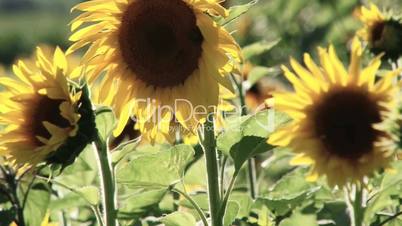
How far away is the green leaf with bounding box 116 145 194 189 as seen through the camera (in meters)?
1.54

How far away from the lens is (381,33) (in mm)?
1886

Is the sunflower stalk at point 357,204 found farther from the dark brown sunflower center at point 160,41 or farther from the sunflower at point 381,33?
the sunflower at point 381,33

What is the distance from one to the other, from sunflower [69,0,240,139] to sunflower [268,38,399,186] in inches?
11.3

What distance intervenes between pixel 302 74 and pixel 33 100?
557 millimetres

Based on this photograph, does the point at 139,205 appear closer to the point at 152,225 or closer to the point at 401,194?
the point at 152,225

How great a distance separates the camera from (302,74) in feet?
4.25

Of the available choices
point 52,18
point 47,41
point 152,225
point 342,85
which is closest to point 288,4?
point 152,225

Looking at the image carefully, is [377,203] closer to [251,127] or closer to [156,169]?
[251,127]

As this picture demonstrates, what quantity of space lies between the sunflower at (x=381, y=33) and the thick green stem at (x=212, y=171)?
48 cm

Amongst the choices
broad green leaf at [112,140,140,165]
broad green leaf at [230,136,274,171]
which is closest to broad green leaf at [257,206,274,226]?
broad green leaf at [230,136,274,171]

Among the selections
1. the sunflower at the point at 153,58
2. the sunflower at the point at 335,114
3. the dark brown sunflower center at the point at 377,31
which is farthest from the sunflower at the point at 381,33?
the sunflower at the point at 335,114

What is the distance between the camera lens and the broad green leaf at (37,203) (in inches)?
69.0

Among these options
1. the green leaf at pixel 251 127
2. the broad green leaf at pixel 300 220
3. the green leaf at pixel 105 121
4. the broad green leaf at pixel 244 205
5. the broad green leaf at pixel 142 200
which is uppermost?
the green leaf at pixel 105 121

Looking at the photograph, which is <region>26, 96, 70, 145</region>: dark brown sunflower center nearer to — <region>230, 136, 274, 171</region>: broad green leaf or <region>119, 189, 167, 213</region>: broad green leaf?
<region>119, 189, 167, 213</region>: broad green leaf
